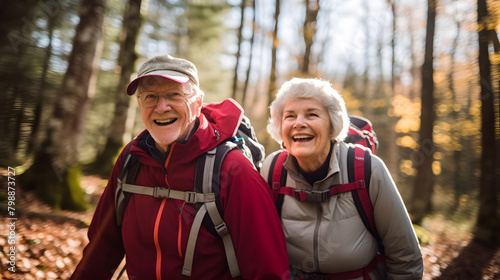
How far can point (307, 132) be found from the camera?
2236 mm

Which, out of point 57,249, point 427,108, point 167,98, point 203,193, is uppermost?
point 427,108

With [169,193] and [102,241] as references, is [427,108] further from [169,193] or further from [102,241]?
[102,241]

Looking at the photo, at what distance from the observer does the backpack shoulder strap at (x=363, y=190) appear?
81.4 inches

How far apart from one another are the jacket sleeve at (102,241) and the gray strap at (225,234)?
93 cm

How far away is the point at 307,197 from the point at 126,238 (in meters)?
1.39

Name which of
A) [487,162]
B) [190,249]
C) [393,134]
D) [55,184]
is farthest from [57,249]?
[393,134]

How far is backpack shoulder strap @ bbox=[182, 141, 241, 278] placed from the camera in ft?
5.81

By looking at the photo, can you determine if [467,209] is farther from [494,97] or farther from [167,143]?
[167,143]

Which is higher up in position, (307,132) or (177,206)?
(307,132)

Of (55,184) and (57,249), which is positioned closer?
(57,249)

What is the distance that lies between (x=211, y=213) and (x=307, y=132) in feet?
3.32

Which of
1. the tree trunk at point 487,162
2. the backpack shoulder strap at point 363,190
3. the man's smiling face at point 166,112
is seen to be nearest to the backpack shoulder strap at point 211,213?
the man's smiling face at point 166,112

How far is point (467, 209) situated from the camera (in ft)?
25.1

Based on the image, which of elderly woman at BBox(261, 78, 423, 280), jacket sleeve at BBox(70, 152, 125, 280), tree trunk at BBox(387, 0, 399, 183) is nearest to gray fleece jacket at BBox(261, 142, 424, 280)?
elderly woman at BBox(261, 78, 423, 280)
